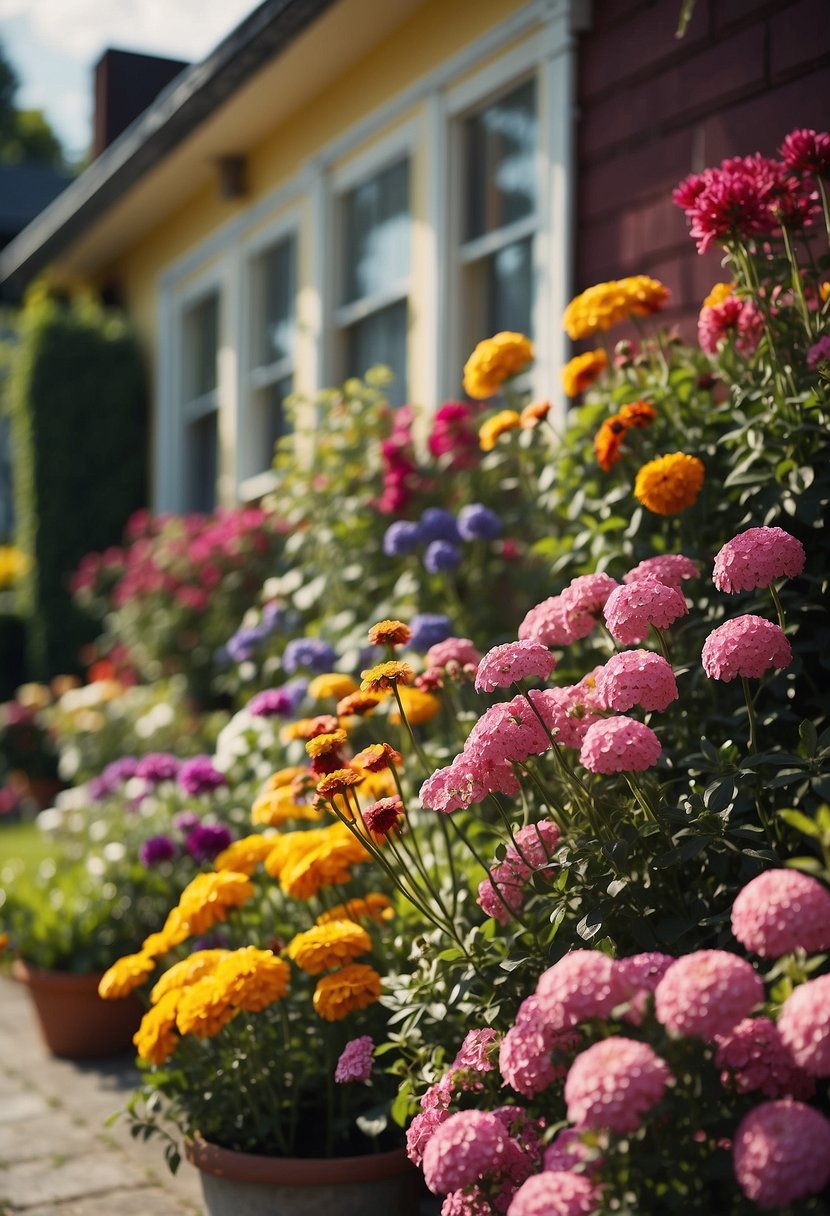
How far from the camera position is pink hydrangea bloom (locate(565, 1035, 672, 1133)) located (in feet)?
4.68

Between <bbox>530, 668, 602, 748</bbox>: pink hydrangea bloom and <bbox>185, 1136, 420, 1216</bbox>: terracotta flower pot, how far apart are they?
0.85 m

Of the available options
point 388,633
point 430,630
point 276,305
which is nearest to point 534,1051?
point 388,633

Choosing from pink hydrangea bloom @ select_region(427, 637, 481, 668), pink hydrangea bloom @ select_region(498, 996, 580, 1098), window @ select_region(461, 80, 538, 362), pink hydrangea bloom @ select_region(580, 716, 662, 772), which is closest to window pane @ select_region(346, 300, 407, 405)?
window @ select_region(461, 80, 538, 362)

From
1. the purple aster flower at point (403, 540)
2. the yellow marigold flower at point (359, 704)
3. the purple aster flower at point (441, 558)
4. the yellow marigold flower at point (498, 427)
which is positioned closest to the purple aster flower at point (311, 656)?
the purple aster flower at point (403, 540)

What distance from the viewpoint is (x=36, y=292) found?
899 centimetres

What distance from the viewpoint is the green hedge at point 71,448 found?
8.28 metres

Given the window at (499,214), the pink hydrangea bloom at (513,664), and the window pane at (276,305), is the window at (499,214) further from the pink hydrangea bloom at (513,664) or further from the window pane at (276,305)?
the pink hydrangea bloom at (513,664)

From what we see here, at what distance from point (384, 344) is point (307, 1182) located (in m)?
4.09

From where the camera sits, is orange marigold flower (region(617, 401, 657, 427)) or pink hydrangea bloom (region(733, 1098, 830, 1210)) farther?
orange marigold flower (region(617, 401, 657, 427))

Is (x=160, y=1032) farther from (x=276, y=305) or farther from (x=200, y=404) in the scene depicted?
(x=200, y=404)

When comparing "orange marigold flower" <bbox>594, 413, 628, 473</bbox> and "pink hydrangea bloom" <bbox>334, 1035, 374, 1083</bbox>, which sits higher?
"orange marigold flower" <bbox>594, 413, 628, 473</bbox>

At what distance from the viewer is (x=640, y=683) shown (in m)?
1.91

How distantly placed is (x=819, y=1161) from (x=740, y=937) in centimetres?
25

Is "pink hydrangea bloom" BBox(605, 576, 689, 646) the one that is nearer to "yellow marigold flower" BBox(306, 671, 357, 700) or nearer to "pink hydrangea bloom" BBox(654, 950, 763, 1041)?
"pink hydrangea bloom" BBox(654, 950, 763, 1041)
